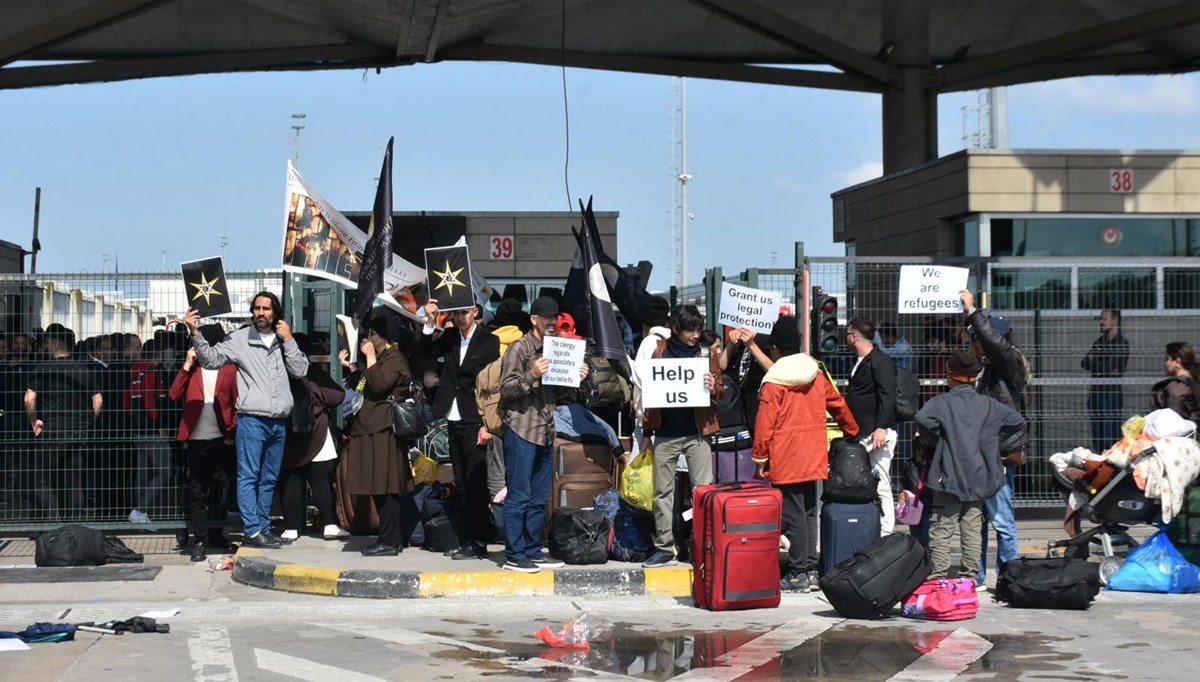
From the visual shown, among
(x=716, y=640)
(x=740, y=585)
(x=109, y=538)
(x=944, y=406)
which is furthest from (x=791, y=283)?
(x=109, y=538)

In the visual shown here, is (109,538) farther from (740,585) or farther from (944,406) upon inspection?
(944,406)

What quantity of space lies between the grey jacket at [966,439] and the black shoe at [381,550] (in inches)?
169

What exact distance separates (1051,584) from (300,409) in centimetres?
617

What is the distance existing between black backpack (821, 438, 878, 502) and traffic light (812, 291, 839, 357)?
1834mm

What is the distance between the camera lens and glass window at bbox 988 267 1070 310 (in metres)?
13.3

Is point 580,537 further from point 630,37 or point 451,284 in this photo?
point 630,37

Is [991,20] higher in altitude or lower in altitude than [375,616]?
higher

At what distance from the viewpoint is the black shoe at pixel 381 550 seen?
11.7 m

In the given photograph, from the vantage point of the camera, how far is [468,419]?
11594mm

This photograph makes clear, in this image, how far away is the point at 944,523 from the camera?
415 inches

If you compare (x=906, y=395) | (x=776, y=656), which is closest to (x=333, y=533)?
(x=906, y=395)

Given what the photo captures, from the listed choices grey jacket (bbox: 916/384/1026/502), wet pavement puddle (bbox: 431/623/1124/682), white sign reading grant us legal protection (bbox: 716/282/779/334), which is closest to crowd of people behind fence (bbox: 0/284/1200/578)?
grey jacket (bbox: 916/384/1026/502)

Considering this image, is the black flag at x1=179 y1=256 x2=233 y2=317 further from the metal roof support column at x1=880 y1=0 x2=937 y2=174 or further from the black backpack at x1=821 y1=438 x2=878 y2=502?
the metal roof support column at x1=880 y1=0 x2=937 y2=174

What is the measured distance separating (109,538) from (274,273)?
2.94 meters
